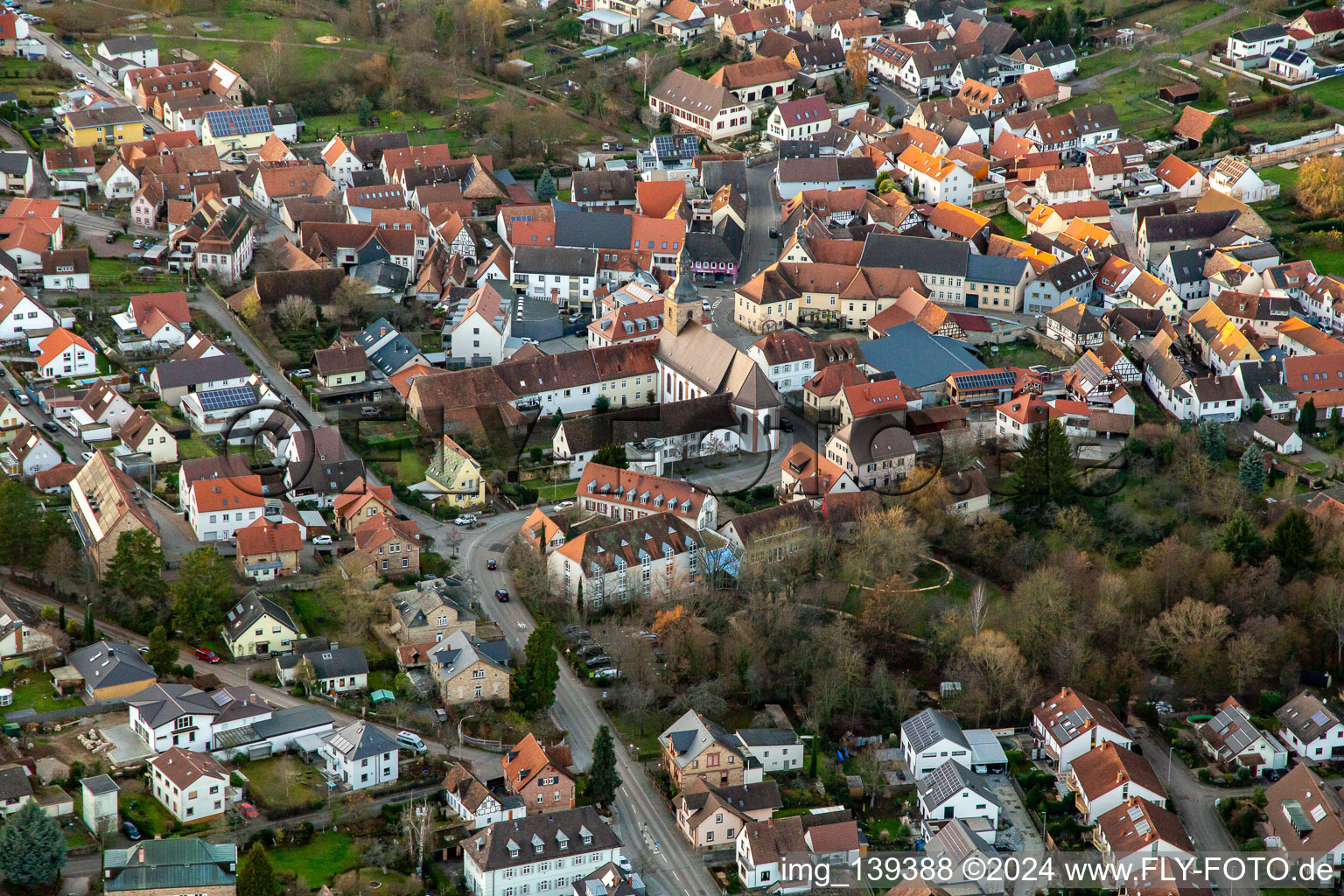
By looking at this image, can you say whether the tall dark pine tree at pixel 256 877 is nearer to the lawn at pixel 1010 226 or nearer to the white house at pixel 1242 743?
the white house at pixel 1242 743

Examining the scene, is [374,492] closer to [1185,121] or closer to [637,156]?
[637,156]

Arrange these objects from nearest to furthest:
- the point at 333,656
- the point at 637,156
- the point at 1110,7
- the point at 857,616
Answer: the point at 333,656 < the point at 857,616 < the point at 637,156 < the point at 1110,7

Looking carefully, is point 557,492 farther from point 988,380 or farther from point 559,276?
point 988,380

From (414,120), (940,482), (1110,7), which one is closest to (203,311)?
(414,120)

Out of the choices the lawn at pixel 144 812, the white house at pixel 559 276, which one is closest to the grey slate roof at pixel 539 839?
the lawn at pixel 144 812

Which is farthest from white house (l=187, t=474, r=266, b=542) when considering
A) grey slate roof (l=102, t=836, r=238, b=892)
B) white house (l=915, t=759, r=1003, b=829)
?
white house (l=915, t=759, r=1003, b=829)

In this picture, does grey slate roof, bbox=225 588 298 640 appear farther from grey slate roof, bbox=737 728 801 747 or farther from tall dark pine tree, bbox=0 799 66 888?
grey slate roof, bbox=737 728 801 747
